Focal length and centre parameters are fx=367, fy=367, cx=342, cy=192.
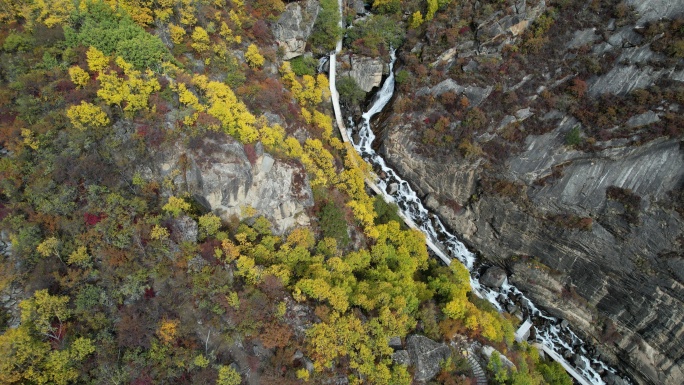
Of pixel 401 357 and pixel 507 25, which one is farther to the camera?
pixel 507 25

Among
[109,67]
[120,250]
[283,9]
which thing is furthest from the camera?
[283,9]

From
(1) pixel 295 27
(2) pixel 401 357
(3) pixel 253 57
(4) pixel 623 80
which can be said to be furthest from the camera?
(1) pixel 295 27

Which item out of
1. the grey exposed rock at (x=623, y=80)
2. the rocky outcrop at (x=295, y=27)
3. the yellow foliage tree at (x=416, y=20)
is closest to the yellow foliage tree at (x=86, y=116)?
the rocky outcrop at (x=295, y=27)

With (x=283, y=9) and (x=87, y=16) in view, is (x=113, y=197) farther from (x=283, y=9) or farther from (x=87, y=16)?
(x=283, y=9)

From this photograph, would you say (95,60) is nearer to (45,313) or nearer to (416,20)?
(45,313)

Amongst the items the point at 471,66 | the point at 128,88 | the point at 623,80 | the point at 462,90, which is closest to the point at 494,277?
the point at 462,90

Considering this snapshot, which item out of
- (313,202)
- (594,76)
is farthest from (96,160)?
(594,76)
